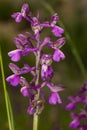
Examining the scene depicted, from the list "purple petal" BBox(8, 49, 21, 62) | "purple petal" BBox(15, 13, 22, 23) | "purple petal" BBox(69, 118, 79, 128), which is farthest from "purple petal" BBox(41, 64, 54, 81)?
"purple petal" BBox(69, 118, 79, 128)

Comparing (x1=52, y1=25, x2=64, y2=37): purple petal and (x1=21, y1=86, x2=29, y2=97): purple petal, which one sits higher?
(x1=52, y1=25, x2=64, y2=37): purple petal

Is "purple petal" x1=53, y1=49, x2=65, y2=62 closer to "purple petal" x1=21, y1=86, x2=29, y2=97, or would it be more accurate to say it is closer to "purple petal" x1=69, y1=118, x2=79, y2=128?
"purple petal" x1=21, y1=86, x2=29, y2=97

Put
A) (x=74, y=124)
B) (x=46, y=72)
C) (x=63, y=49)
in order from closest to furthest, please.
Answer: (x=46, y=72) → (x=74, y=124) → (x=63, y=49)

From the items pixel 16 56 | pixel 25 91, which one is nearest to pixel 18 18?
pixel 16 56

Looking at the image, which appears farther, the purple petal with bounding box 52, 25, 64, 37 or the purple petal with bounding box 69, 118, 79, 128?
the purple petal with bounding box 69, 118, 79, 128

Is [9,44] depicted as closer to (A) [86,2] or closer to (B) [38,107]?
(A) [86,2]

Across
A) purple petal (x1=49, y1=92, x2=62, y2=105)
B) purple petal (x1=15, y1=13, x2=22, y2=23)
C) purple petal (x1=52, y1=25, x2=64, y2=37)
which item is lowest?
purple petal (x1=49, y1=92, x2=62, y2=105)

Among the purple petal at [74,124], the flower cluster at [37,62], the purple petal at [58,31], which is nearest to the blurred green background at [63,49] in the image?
→ the purple petal at [74,124]

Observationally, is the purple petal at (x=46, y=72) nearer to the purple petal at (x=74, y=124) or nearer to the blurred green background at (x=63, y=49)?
the purple petal at (x=74, y=124)

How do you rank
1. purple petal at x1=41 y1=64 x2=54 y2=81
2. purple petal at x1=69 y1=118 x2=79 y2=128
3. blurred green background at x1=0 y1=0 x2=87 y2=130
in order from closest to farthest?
purple petal at x1=41 y1=64 x2=54 y2=81 → purple petal at x1=69 y1=118 x2=79 y2=128 → blurred green background at x1=0 y1=0 x2=87 y2=130

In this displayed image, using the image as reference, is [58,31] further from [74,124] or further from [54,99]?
[74,124]
